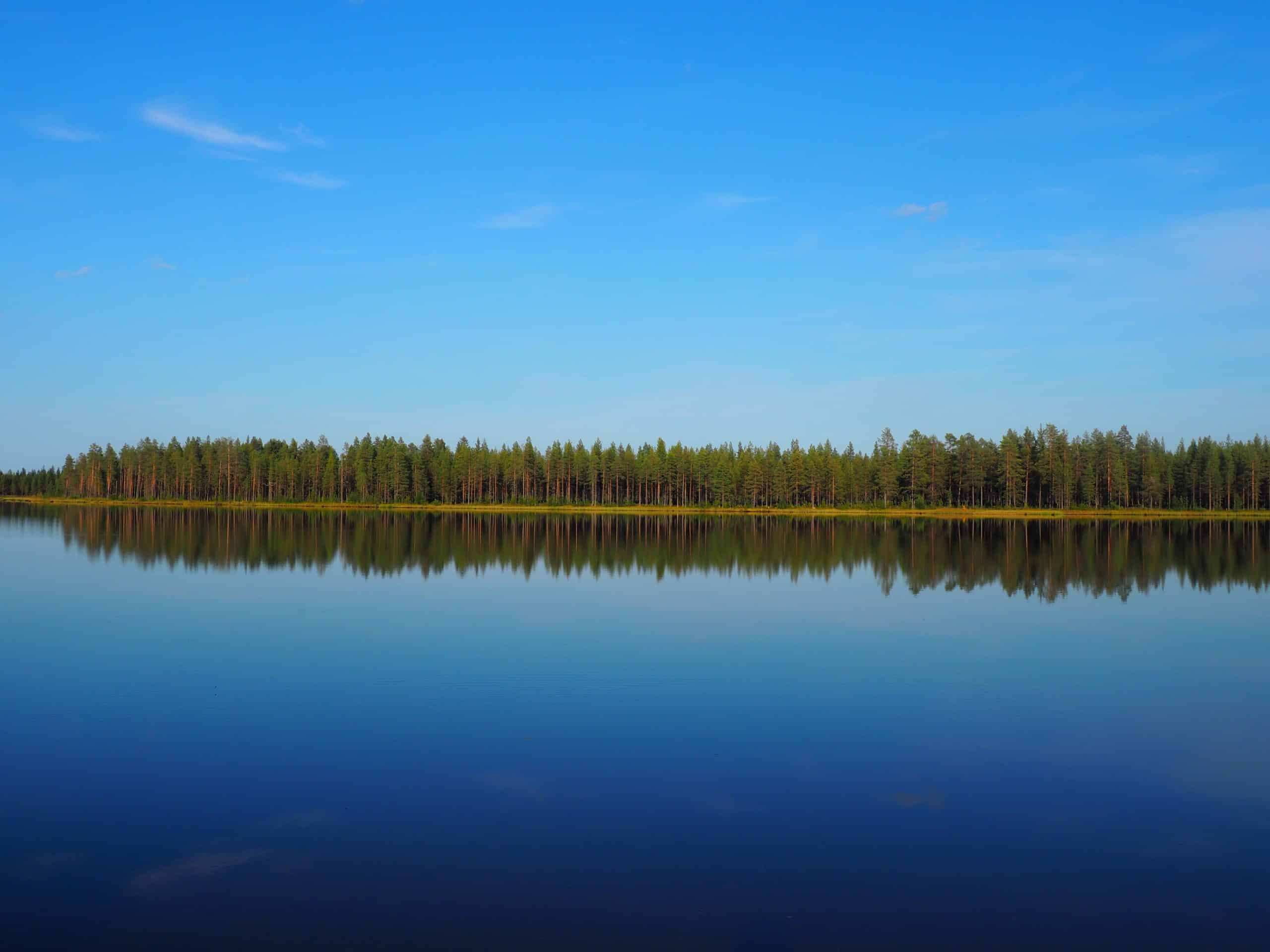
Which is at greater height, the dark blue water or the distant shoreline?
the distant shoreline

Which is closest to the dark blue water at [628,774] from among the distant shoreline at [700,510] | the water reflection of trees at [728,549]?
the water reflection of trees at [728,549]

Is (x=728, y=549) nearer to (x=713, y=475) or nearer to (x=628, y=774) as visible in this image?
(x=628, y=774)

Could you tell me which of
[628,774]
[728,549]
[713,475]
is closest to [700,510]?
[713,475]

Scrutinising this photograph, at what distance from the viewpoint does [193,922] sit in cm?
835

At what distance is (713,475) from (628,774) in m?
135

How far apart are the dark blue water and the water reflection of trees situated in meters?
10.6

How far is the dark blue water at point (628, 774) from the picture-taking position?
8609 mm

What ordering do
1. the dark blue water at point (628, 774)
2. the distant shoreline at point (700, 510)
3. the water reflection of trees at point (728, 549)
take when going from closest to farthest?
1. the dark blue water at point (628, 774)
2. the water reflection of trees at point (728, 549)
3. the distant shoreline at point (700, 510)

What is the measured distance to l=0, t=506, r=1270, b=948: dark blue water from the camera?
8.61 m

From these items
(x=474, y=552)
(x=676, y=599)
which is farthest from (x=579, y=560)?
(x=676, y=599)

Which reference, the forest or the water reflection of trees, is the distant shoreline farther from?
the water reflection of trees

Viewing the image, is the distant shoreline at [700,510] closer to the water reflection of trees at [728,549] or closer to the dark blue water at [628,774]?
the water reflection of trees at [728,549]

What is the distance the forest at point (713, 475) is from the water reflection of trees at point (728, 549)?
31.8 m

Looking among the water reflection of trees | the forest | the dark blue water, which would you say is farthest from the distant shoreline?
the dark blue water
